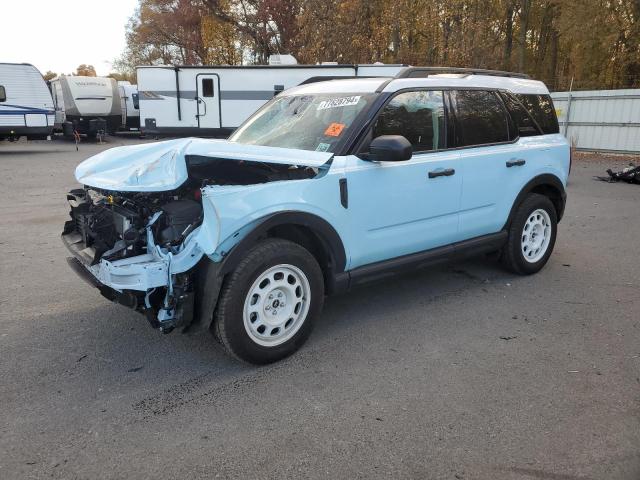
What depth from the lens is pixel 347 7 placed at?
71.8 ft

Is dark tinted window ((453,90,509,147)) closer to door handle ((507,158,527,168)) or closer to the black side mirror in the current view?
door handle ((507,158,527,168))

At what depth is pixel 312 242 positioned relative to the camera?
3.78 metres

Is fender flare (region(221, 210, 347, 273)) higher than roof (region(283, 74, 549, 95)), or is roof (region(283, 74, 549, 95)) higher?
roof (region(283, 74, 549, 95))

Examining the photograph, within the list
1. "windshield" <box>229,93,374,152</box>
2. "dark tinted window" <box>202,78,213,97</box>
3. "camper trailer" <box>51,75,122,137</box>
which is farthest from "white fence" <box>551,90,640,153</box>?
"camper trailer" <box>51,75,122,137</box>

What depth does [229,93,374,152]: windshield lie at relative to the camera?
3957 mm

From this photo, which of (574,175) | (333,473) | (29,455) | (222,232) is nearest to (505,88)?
(222,232)

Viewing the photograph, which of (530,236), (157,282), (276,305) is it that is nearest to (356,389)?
(276,305)

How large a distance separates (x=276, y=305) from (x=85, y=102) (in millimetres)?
25697

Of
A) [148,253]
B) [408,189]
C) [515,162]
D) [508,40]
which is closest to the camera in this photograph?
[148,253]

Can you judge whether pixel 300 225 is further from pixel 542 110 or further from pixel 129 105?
pixel 129 105

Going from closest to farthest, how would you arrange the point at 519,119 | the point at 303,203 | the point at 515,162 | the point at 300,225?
the point at 303,203 → the point at 300,225 → the point at 515,162 → the point at 519,119

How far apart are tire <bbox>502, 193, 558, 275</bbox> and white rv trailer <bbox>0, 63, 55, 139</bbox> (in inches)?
737

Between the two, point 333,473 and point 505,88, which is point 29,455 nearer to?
point 333,473

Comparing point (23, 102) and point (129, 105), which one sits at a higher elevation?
point (129, 105)
